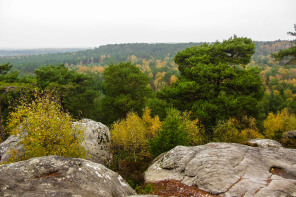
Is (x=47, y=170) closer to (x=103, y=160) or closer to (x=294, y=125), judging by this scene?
(x=103, y=160)

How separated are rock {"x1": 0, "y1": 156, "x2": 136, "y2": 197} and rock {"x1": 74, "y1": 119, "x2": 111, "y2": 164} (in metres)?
8.78

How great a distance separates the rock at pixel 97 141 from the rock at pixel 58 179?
28.8 ft

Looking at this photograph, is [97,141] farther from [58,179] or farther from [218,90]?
[218,90]

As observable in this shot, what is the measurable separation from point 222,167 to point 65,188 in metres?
9.40

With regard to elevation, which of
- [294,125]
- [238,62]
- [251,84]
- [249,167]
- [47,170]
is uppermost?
[238,62]

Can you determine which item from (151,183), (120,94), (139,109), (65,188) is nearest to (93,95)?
(120,94)

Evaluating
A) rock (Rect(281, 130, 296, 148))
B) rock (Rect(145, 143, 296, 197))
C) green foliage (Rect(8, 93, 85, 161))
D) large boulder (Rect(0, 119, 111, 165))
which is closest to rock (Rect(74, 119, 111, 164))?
large boulder (Rect(0, 119, 111, 165))

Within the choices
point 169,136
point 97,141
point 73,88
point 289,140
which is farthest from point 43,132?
point 289,140

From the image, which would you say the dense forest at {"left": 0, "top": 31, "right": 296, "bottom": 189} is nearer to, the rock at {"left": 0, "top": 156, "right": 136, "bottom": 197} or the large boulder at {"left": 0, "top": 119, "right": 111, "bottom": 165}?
the large boulder at {"left": 0, "top": 119, "right": 111, "bottom": 165}

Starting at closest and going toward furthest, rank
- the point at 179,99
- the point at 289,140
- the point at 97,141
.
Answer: the point at 97,141 → the point at 289,140 → the point at 179,99

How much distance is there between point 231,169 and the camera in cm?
1190

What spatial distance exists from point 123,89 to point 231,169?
22.7 metres

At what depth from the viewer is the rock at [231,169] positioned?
10141 mm

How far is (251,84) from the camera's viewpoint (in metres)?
20.8
